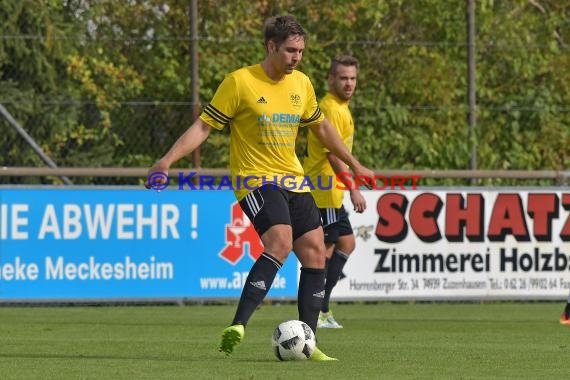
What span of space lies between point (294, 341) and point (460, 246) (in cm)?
765

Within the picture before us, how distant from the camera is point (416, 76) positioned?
17.8 m

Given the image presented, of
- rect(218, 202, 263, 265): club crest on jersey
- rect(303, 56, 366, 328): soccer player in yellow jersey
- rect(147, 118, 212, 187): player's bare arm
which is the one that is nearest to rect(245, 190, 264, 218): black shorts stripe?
rect(147, 118, 212, 187): player's bare arm

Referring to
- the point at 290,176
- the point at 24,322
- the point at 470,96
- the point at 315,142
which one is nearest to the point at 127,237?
the point at 24,322

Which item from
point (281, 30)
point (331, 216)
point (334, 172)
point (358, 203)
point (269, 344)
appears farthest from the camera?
point (331, 216)

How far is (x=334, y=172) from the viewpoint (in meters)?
12.2

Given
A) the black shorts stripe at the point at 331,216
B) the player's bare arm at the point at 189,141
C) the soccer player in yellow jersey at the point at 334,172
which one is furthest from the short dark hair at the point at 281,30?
the black shorts stripe at the point at 331,216

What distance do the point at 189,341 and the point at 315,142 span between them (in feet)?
8.74

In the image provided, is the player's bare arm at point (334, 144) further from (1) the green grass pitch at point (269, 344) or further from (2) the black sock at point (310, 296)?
(1) the green grass pitch at point (269, 344)

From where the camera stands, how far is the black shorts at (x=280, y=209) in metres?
8.68

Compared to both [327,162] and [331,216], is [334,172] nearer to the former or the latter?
[327,162]

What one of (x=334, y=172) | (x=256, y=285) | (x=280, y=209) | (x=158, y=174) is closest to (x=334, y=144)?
(x=280, y=209)

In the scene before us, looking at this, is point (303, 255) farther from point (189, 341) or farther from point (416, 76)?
point (416, 76)

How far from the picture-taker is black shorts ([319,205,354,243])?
41.1 ft

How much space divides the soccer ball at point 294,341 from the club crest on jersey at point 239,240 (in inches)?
262
